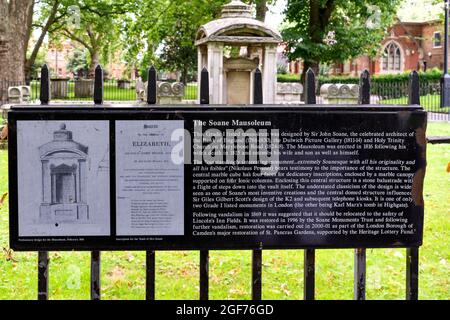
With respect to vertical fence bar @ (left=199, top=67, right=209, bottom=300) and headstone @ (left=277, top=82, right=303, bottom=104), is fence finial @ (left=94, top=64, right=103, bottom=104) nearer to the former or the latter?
vertical fence bar @ (left=199, top=67, right=209, bottom=300)

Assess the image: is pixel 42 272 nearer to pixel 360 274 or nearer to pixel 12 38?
pixel 360 274

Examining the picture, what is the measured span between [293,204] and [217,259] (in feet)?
8.18

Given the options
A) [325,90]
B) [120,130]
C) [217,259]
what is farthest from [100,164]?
[325,90]

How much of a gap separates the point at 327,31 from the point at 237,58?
1154cm

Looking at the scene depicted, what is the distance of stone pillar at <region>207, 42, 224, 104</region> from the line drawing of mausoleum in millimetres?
15026

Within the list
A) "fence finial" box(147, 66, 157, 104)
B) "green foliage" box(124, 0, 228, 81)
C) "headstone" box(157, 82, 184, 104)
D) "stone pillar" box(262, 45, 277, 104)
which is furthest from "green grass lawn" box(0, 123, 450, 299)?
"green foliage" box(124, 0, 228, 81)

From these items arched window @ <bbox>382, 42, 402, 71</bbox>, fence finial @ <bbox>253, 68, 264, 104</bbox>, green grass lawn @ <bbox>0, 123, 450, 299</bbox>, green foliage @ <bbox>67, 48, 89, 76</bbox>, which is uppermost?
green foliage @ <bbox>67, 48, 89, 76</bbox>

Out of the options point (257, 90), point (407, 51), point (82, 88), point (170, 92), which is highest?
point (407, 51)

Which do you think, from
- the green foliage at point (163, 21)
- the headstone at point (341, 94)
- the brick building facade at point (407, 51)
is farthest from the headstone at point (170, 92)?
the brick building facade at point (407, 51)

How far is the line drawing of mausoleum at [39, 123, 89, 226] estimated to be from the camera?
3746 mm

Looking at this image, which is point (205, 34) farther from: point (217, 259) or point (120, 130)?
point (120, 130)

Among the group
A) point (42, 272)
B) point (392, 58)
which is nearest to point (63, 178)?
point (42, 272)

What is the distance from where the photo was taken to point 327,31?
30.1 m

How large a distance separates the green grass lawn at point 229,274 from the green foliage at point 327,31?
2301 centimetres
